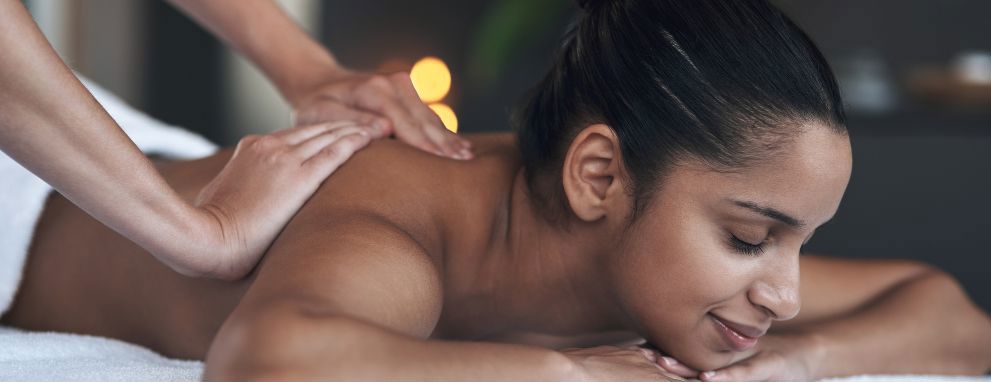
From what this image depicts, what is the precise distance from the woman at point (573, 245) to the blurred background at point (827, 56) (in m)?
1.75

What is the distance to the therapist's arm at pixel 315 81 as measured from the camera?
1.45 metres

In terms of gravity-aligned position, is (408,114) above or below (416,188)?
above

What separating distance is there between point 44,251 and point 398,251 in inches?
25.9

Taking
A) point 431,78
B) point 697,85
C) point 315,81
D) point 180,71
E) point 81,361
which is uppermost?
point 431,78

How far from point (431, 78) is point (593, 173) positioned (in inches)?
98.7

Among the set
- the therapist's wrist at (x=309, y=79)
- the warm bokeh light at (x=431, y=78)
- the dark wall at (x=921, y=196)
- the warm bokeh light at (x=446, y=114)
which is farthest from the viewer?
the warm bokeh light at (x=431, y=78)

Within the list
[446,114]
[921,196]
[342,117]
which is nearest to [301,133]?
[342,117]

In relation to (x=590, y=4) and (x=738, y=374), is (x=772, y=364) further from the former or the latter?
(x=590, y=4)

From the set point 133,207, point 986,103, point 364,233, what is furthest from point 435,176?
point 986,103

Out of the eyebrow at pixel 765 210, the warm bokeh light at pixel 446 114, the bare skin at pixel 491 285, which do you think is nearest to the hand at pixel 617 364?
the bare skin at pixel 491 285

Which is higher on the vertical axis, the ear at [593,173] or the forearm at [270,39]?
the forearm at [270,39]

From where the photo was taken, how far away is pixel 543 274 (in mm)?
1390

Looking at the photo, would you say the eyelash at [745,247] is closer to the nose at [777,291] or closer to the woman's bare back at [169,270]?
the nose at [777,291]

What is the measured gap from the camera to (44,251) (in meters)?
1.52
